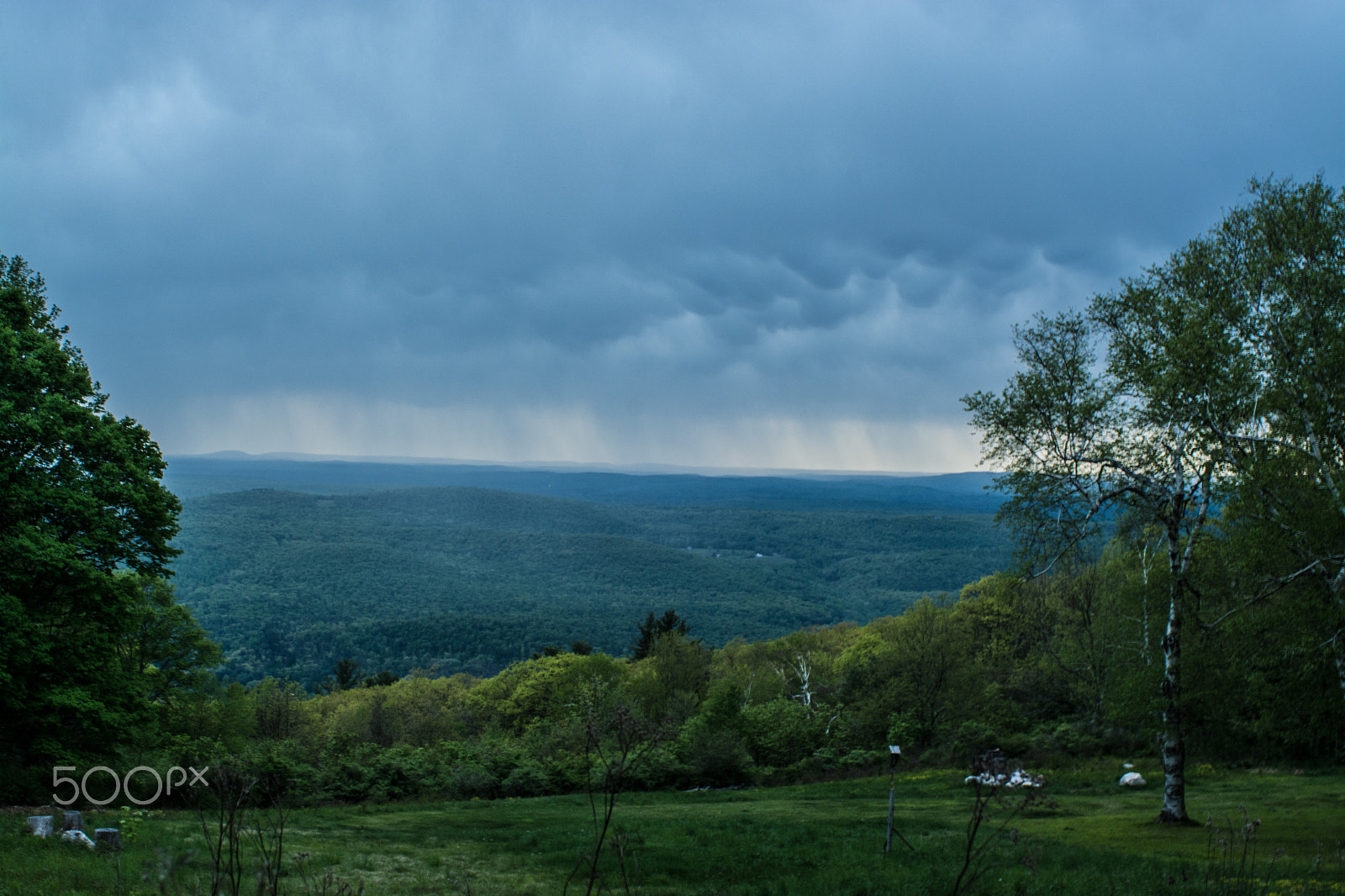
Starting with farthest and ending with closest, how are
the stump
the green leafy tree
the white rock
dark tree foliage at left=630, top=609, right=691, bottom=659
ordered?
dark tree foliage at left=630, top=609, right=691, bottom=659
the green leafy tree
the white rock
the stump

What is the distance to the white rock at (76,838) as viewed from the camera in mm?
11164

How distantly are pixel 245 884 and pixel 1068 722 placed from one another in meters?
37.0

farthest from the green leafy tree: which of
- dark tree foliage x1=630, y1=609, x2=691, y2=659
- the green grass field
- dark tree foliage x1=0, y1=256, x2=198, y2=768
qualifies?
dark tree foliage x1=630, y1=609, x2=691, y2=659

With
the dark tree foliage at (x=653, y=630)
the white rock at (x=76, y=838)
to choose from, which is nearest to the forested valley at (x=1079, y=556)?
the white rock at (x=76, y=838)

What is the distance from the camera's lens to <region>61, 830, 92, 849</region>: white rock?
1116 centimetres

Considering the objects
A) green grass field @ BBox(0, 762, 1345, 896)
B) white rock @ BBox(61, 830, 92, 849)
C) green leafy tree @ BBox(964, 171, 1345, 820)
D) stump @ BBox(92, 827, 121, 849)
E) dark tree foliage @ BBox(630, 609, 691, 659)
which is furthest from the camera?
dark tree foliage @ BBox(630, 609, 691, 659)

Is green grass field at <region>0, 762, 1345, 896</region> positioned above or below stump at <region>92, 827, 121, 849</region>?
below

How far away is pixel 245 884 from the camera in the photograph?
10.9 metres

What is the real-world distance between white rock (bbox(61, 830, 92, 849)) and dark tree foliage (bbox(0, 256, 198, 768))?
612cm

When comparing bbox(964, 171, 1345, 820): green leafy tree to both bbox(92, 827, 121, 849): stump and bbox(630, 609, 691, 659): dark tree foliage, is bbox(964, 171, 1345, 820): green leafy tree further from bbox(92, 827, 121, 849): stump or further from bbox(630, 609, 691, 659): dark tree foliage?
bbox(630, 609, 691, 659): dark tree foliage

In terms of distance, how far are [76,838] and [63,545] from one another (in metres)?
8.01

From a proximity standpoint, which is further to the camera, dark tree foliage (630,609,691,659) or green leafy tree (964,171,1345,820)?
dark tree foliage (630,609,691,659)

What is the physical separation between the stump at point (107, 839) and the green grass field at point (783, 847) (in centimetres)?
19

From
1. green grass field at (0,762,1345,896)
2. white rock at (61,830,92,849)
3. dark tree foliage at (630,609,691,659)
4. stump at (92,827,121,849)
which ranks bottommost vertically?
dark tree foliage at (630,609,691,659)
